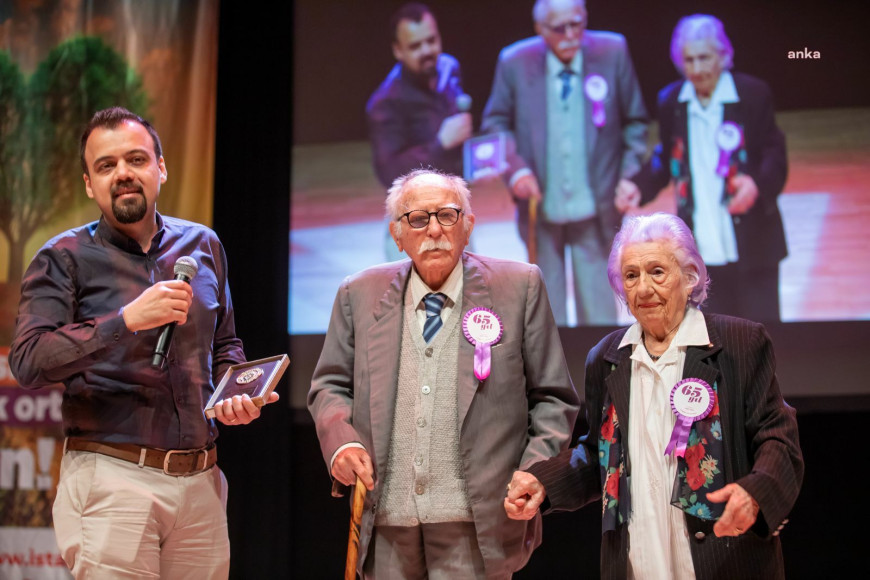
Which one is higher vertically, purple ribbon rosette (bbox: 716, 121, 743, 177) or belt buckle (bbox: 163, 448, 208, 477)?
purple ribbon rosette (bbox: 716, 121, 743, 177)

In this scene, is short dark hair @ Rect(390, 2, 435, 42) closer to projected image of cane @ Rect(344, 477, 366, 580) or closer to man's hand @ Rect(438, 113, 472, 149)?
man's hand @ Rect(438, 113, 472, 149)

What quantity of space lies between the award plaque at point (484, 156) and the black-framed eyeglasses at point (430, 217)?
2.13 metres

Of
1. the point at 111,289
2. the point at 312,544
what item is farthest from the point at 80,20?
the point at 312,544

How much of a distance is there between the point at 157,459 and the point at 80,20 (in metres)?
3.30

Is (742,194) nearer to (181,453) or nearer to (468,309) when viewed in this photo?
(468,309)

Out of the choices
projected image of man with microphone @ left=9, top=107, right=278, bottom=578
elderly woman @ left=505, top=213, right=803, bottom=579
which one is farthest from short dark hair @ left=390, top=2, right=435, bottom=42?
elderly woman @ left=505, top=213, right=803, bottom=579

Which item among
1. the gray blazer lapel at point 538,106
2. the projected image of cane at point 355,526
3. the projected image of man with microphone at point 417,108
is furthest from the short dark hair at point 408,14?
the projected image of cane at point 355,526

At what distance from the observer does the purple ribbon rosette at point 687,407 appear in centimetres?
200

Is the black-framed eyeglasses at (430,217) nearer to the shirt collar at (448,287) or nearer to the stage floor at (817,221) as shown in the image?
the shirt collar at (448,287)

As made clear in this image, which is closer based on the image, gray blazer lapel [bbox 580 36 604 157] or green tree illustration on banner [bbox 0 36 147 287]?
gray blazer lapel [bbox 580 36 604 157]

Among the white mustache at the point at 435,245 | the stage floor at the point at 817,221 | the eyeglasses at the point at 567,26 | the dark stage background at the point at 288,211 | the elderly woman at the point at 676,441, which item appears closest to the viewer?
the elderly woman at the point at 676,441

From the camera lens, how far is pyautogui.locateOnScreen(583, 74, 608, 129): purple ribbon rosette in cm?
436

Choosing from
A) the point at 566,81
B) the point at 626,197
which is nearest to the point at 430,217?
the point at 626,197

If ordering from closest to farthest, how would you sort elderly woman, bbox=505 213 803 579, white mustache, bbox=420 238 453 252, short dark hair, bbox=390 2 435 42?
1. elderly woman, bbox=505 213 803 579
2. white mustache, bbox=420 238 453 252
3. short dark hair, bbox=390 2 435 42
